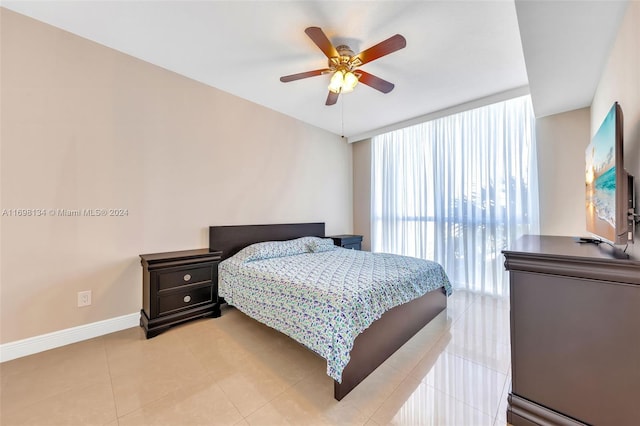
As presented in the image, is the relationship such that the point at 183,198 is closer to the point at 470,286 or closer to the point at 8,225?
the point at 8,225

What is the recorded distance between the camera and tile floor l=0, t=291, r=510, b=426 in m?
1.38

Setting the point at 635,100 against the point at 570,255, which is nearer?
Result: the point at 570,255

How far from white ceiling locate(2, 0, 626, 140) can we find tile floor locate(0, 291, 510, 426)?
2.32 m

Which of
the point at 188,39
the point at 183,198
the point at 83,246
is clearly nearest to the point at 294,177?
the point at 183,198

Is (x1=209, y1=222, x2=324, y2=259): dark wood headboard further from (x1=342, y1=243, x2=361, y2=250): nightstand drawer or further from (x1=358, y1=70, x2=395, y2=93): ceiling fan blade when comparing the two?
(x1=358, y1=70, x2=395, y2=93): ceiling fan blade

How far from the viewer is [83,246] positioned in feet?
7.35

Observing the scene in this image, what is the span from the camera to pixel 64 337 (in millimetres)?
2125

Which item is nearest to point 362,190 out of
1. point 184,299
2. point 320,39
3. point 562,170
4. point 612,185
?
point 562,170

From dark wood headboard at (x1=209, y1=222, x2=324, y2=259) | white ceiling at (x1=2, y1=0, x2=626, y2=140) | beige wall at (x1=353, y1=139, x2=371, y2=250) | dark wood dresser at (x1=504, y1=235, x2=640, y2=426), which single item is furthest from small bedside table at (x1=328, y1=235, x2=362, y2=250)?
dark wood dresser at (x1=504, y1=235, x2=640, y2=426)

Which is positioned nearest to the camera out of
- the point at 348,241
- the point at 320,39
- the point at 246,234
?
the point at 320,39

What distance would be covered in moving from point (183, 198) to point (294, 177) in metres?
1.67

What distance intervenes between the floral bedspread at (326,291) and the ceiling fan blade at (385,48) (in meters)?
1.77

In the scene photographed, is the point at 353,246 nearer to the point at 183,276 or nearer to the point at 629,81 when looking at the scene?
the point at 183,276

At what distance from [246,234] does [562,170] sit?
153 inches
